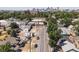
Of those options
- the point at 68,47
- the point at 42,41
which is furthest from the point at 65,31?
the point at 42,41

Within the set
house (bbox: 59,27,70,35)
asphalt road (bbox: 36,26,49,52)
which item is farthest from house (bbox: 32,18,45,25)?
house (bbox: 59,27,70,35)

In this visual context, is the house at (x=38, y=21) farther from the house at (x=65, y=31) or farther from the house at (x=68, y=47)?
the house at (x=68, y=47)

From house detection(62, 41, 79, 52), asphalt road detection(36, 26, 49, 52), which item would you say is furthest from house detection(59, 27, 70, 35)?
asphalt road detection(36, 26, 49, 52)

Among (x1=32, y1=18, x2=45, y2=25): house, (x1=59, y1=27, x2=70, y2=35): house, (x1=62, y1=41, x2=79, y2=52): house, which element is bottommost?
(x1=62, y1=41, x2=79, y2=52): house

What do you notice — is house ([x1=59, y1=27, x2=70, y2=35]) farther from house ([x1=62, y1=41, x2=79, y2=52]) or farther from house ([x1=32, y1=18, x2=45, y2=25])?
house ([x1=32, y1=18, x2=45, y2=25])

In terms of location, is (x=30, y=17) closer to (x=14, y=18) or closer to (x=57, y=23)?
(x=14, y=18)

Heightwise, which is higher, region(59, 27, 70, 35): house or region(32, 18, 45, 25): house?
region(32, 18, 45, 25): house

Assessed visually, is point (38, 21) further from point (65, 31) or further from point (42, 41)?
point (65, 31)

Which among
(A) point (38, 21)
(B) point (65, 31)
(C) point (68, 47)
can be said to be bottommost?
(C) point (68, 47)

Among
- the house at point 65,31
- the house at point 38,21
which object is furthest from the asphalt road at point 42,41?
the house at point 65,31
